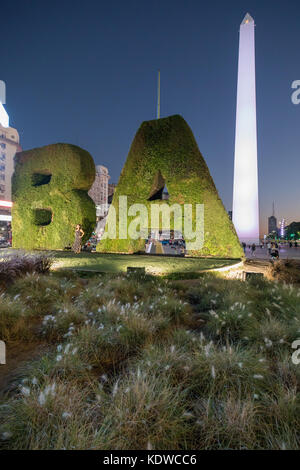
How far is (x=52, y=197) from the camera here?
13.5 metres

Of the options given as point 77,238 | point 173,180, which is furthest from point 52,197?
point 173,180

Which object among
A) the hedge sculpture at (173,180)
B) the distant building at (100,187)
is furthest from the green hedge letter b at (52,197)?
the distant building at (100,187)

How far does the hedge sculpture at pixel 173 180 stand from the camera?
35.4ft

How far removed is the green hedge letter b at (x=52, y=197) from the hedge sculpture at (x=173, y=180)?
232 cm

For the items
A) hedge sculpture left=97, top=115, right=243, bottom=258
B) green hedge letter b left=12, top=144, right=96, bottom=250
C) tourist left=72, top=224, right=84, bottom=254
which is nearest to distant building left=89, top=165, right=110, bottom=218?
green hedge letter b left=12, top=144, right=96, bottom=250

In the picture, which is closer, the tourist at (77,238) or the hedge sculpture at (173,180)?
the hedge sculpture at (173,180)

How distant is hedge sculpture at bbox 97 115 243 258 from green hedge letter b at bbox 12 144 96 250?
232 centimetres

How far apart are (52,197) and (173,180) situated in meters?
7.64

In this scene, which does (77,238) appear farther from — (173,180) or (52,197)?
(173,180)

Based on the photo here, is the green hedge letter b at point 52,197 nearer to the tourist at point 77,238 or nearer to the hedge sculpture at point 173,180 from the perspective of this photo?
the tourist at point 77,238

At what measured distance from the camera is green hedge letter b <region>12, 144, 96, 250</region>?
13.2 meters
